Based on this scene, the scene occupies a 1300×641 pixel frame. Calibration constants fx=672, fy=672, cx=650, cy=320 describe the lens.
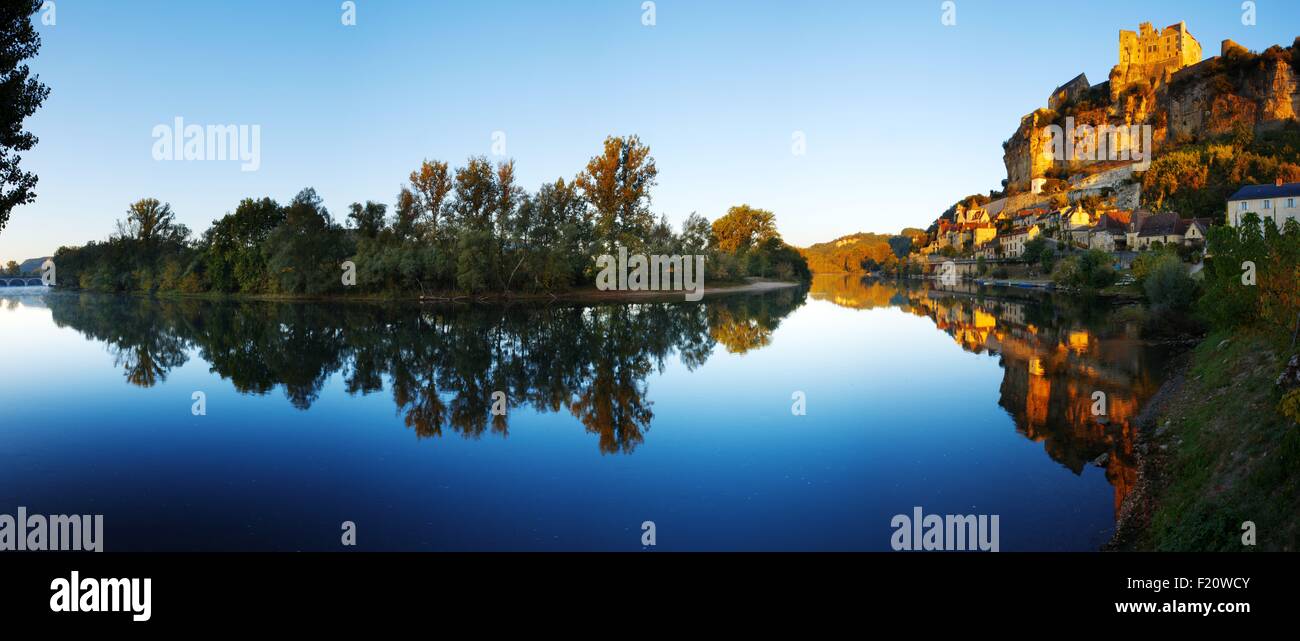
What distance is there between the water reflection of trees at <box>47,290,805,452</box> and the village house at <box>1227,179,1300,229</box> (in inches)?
1808

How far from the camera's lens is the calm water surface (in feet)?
28.9

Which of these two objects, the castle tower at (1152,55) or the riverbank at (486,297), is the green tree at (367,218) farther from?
the castle tower at (1152,55)

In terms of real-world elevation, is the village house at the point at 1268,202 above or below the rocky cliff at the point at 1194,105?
below

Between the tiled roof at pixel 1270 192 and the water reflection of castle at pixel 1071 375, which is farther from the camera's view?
the tiled roof at pixel 1270 192

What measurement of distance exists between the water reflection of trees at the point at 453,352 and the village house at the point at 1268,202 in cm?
4593

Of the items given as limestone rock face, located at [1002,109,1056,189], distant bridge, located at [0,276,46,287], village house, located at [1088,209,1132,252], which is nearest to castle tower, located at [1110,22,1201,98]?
limestone rock face, located at [1002,109,1056,189]

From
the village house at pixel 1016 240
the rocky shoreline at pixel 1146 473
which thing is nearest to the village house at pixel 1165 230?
the village house at pixel 1016 240

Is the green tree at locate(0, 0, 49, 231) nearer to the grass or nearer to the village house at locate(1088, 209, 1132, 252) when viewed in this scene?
the grass

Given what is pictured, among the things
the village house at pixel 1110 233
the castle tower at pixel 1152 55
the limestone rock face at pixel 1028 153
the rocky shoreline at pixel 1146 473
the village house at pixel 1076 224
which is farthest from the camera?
the limestone rock face at pixel 1028 153

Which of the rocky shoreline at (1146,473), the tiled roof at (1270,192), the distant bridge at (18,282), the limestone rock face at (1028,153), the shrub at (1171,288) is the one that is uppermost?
the limestone rock face at (1028,153)

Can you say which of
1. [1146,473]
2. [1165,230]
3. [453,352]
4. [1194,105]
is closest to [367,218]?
[453,352]

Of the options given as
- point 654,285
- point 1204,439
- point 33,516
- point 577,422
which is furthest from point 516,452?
point 654,285

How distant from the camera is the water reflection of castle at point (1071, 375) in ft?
40.8

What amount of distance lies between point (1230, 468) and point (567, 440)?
32.8 feet
